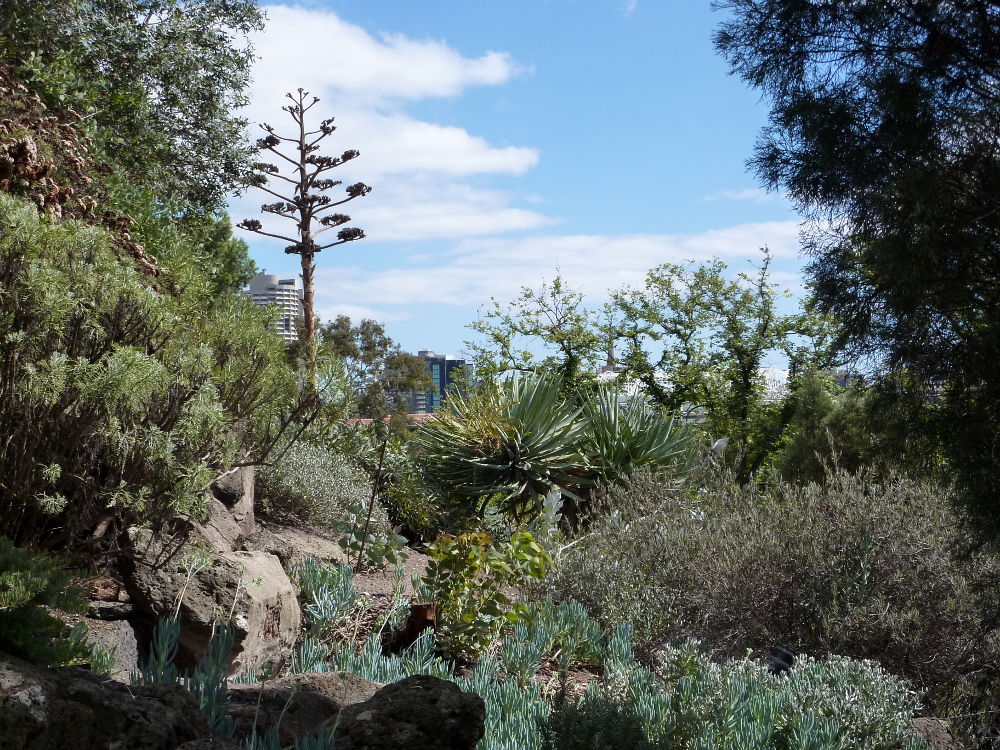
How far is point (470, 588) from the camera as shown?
5.11 m

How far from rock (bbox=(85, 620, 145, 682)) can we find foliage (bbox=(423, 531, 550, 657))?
1528 mm

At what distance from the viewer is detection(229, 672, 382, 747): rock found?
2904 millimetres

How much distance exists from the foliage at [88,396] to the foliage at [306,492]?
8.87ft

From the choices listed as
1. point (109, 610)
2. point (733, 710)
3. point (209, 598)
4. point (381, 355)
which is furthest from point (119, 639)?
point (381, 355)

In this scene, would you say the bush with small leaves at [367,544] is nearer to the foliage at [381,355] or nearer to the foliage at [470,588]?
the foliage at [470,588]

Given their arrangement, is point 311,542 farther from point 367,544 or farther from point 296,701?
point 296,701

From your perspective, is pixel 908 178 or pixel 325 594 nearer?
pixel 908 178

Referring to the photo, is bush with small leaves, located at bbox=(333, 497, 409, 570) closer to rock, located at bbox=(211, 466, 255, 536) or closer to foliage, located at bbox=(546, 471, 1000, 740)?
rock, located at bbox=(211, 466, 255, 536)

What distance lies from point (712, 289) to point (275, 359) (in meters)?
11.4

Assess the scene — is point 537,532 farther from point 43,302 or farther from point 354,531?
point 43,302

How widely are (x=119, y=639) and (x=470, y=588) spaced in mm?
1796

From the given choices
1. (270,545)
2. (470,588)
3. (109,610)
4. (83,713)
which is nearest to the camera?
(83,713)

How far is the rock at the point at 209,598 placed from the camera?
4.40m

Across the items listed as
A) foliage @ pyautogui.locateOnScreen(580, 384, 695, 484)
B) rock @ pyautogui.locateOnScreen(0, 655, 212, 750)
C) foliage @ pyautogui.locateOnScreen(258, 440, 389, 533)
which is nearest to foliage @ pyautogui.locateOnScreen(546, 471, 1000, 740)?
foliage @ pyautogui.locateOnScreen(258, 440, 389, 533)
